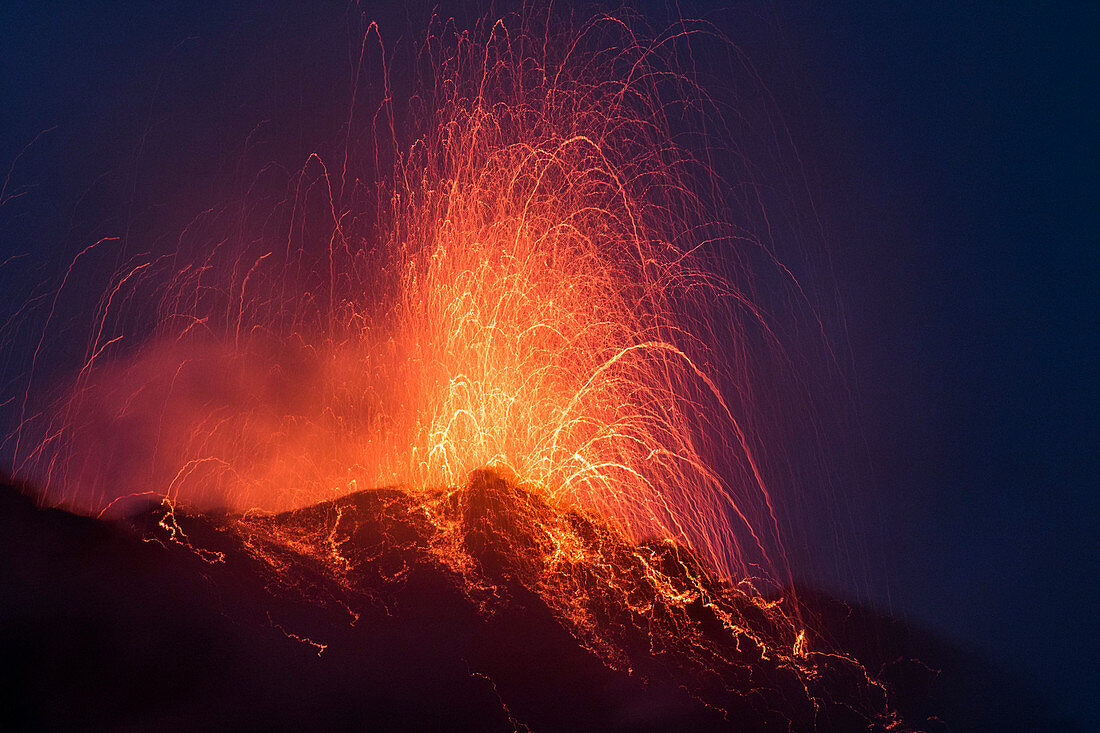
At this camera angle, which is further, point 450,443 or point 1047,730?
point 450,443

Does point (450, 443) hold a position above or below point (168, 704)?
above

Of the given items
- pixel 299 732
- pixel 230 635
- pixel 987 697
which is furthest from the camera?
pixel 987 697

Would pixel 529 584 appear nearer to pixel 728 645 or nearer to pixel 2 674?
pixel 728 645

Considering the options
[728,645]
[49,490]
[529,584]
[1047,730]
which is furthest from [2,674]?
[1047,730]

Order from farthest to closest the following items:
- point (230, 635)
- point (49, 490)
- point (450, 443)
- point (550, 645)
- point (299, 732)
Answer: point (450, 443)
point (49, 490)
point (550, 645)
point (230, 635)
point (299, 732)

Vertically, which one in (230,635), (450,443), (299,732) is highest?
(450,443)

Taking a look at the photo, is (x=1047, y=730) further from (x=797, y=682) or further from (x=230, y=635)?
(x=230, y=635)

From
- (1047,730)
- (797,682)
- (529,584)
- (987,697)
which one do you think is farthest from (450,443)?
(1047,730)
